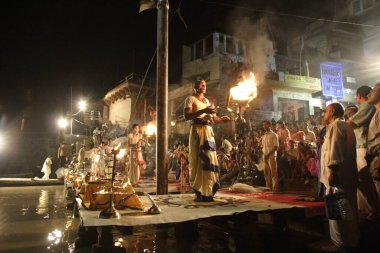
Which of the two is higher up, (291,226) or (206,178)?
(206,178)

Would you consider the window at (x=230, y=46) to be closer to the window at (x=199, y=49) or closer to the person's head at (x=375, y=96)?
the window at (x=199, y=49)

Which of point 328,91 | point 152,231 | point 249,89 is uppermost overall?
point 328,91

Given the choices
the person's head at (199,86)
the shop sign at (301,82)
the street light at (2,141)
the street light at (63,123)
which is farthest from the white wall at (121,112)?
the person's head at (199,86)

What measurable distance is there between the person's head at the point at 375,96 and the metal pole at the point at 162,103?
15.4 feet

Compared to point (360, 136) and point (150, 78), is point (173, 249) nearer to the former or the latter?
point (360, 136)

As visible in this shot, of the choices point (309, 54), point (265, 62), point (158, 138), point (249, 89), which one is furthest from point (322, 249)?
point (309, 54)

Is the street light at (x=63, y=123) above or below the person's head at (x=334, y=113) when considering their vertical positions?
above

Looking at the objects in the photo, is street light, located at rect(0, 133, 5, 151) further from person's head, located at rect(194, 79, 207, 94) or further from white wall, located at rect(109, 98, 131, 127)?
person's head, located at rect(194, 79, 207, 94)

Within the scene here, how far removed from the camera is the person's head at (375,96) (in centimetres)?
493

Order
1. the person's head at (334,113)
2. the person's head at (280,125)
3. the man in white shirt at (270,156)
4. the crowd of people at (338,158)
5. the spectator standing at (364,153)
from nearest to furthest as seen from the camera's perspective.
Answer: the crowd of people at (338,158) < the person's head at (334,113) < the spectator standing at (364,153) < the man in white shirt at (270,156) < the person's head at (280,125)

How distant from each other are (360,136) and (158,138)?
466 cm

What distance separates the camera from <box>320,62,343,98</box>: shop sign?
852 inches

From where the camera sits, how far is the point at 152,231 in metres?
6.74

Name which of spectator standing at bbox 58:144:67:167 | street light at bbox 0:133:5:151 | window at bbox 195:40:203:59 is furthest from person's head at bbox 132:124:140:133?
street light at bbox 0:133:5:151
